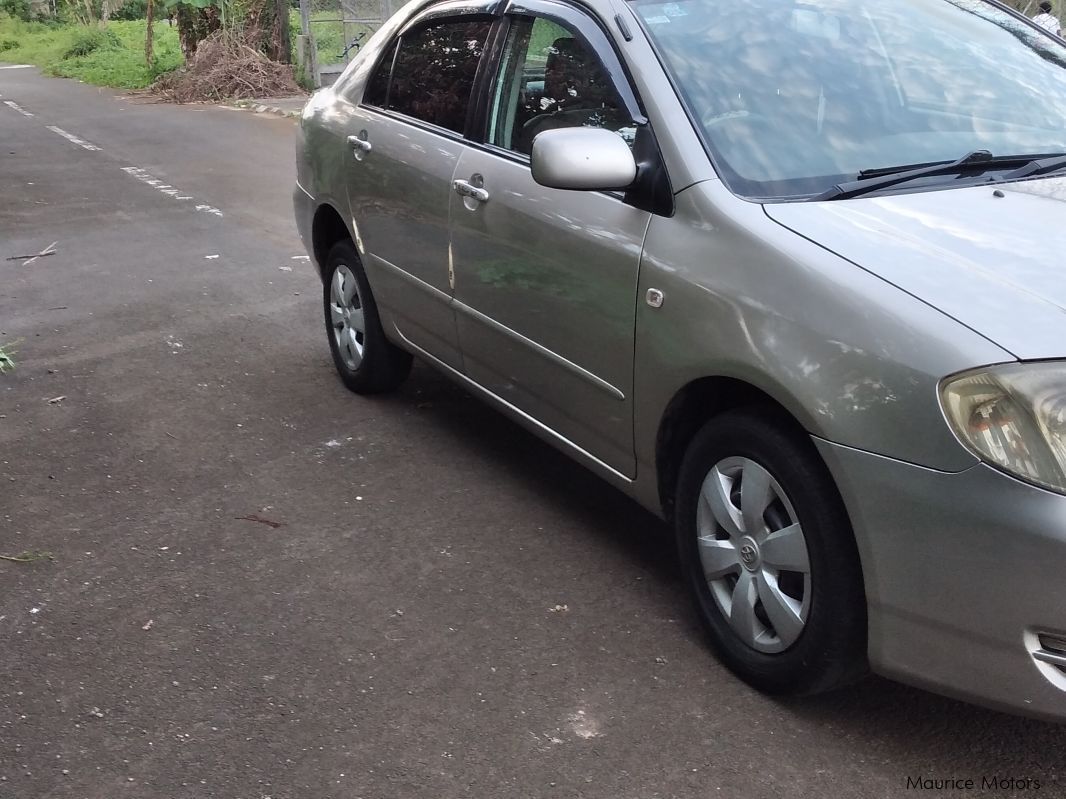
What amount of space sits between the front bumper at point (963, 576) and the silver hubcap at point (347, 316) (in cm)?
304

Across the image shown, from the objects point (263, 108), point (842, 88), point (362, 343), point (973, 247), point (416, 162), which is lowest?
point (263, 108)

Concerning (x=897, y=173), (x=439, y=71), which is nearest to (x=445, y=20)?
(x=439, y=71)

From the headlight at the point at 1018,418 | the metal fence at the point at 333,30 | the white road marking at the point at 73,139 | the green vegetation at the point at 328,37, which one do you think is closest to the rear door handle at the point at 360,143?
the headlight at the point at 1018,418

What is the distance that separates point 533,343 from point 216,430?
193 centimetres

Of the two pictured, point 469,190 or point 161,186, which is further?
point 161,186

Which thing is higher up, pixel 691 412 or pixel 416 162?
pixel 416 162

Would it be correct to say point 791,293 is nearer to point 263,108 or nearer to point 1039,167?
point 1039,167

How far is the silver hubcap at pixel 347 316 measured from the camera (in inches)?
208

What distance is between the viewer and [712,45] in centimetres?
344

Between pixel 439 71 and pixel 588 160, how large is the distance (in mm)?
1612

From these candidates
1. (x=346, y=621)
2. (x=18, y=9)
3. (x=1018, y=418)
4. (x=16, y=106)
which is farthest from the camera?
Result: (x=18, y=9)

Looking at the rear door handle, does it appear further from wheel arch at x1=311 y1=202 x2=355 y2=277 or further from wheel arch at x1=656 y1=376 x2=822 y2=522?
wheel arch at x1=656 y1=376 x2=822 y2=522

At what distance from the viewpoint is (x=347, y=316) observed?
5.39 meters

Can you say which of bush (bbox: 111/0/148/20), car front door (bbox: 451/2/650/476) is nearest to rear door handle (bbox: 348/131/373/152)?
car front door (bbox: 451/2/650/476)
